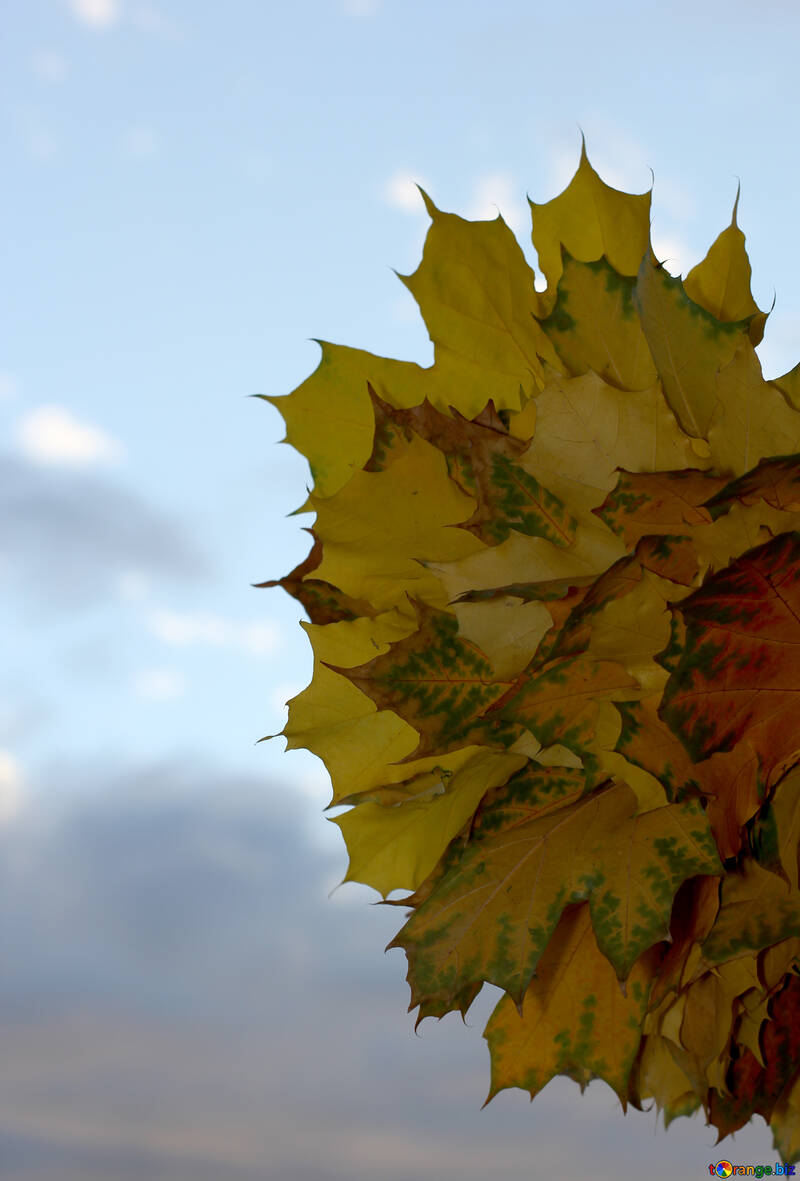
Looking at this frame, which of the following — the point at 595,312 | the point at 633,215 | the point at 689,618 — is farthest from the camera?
the point at 633,215

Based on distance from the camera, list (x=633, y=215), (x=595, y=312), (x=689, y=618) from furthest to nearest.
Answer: (x=633, y=215) → (x=595, y=312) → (x=689, y=618)

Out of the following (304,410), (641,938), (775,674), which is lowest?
(641,938)

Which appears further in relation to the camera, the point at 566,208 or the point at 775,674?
the point at 566,208

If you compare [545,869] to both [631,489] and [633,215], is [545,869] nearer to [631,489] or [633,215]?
[631,489]

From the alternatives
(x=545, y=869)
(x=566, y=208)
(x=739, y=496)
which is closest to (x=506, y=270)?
(x=566, y=208)

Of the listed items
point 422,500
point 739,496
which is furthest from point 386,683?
point 739,496

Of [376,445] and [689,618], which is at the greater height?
[376,445]

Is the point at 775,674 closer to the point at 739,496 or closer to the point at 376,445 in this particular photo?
the point at 739,496
